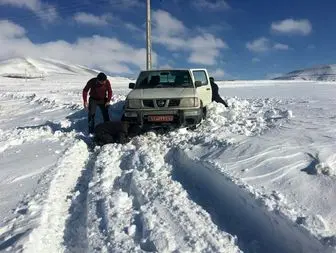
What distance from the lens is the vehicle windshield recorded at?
12.3 meters

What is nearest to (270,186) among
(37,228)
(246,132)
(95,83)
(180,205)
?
(180,205)

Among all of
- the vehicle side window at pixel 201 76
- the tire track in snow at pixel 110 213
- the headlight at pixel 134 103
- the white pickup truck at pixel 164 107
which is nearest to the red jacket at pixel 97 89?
the white pickup truck at pixel 164 107

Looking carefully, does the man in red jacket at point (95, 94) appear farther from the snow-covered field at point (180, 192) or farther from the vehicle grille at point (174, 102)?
the vehicle grille at point (174, 102)

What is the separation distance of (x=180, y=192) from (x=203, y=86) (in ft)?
22.4

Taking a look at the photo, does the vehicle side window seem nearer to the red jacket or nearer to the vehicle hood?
the vehicle hood

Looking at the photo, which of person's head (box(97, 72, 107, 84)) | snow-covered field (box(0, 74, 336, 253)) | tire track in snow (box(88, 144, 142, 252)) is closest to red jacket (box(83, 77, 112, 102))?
person's head (box(97, 72, 107, 84))

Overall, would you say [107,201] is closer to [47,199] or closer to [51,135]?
[47,199]

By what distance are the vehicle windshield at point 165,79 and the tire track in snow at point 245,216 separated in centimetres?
504

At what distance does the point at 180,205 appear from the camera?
A: 5.95 m

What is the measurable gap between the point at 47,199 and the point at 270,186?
10.1ft

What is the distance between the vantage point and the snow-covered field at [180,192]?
485 cm

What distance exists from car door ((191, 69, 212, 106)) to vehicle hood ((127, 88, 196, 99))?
1.65ft

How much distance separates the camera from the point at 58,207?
A: 6.08 metres

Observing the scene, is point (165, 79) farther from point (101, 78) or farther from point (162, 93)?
point (101, 78)
